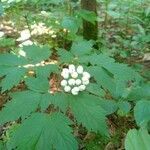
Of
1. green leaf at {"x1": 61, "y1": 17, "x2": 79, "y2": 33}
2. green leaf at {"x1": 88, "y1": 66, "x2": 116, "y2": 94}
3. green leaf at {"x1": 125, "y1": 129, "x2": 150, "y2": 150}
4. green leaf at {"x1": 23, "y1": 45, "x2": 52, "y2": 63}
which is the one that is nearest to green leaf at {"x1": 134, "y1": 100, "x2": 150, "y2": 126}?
green leaf at {"x1": 88, "y1": 66, "x2": 116, "y2": 94}

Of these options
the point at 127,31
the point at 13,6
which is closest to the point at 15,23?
the point at 13,6

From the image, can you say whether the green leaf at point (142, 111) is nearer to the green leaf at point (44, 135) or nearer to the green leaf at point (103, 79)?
the green leaf at point (103, 79)

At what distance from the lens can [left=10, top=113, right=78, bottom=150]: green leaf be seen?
145 centimetres

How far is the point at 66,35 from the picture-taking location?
3.45m

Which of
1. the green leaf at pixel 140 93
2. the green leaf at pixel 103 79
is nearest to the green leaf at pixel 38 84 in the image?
the green leaf at pixel 103 79

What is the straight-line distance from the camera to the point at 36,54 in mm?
1823

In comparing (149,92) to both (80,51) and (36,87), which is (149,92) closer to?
(80,51)

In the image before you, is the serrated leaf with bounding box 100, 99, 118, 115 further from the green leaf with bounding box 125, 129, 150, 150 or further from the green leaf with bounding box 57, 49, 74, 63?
the green leaf with bounding box 125, 129, 150, 150

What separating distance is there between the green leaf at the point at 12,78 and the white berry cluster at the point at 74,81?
0.24m

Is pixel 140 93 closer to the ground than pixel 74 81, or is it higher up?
closer to the ground

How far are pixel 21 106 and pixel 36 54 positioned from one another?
405mm

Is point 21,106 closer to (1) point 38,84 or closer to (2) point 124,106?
(1) point 38,84

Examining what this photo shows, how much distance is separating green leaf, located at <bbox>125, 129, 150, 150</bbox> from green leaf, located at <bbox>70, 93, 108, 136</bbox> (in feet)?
2.24

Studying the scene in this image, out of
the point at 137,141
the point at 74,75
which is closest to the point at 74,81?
the point at 74,75
